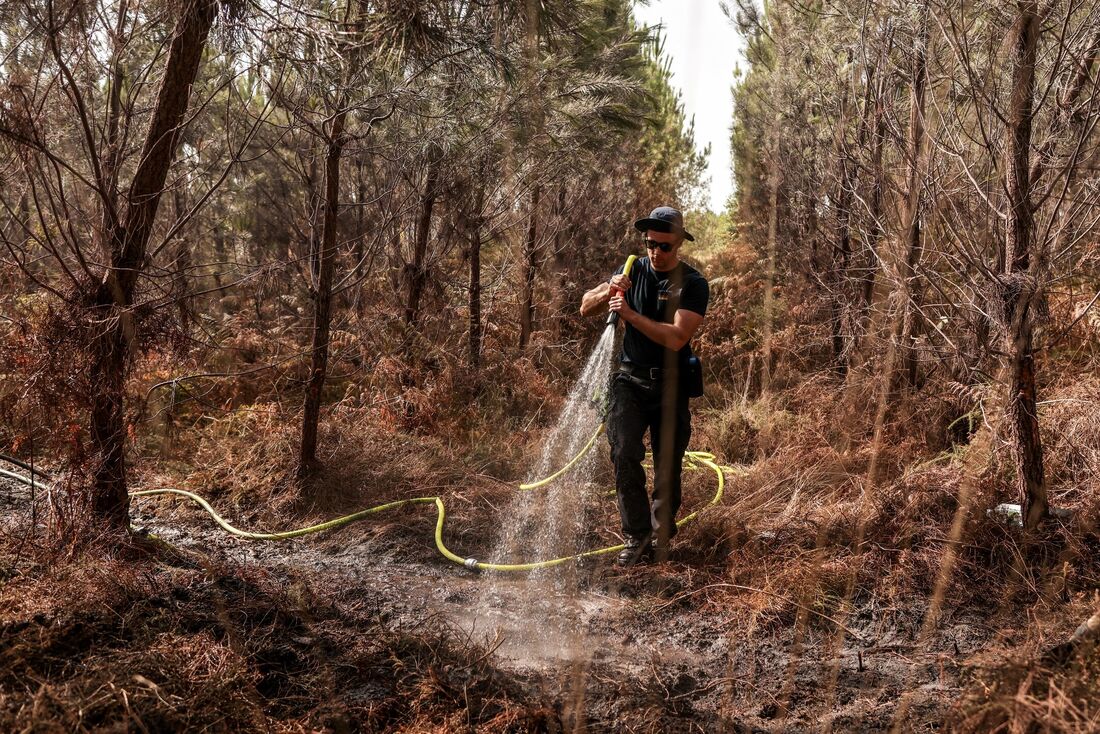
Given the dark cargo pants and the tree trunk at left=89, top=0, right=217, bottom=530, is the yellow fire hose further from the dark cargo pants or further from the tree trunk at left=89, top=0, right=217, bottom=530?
the tree trunk at left=89, top=0, right=217, bottom=530

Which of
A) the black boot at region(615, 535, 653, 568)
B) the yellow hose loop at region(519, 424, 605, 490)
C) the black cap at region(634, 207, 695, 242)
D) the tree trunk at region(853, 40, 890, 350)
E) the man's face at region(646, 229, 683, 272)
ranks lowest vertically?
the black boot at region(615, 535, 653, 568)

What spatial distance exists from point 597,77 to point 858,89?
2.41 meters

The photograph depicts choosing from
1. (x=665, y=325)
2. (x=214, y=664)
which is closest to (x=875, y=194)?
(x=665, y=325)

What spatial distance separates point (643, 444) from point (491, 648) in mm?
1426

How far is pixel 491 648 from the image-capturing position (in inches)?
124

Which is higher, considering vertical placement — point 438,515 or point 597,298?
point 597,298

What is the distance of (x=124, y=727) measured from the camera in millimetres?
2084

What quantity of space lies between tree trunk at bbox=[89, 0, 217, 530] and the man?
235 cm

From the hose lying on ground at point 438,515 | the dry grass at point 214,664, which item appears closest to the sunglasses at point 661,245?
the hose lying on ground at point 438,515

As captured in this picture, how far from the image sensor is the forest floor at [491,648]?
2477mm

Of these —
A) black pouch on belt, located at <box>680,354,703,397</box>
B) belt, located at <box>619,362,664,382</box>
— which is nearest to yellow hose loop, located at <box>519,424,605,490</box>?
belt, located at <box>619,362,664,382</box>

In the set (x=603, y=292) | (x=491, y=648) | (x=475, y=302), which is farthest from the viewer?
(x=475, y=302)

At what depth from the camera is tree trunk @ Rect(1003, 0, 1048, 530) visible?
138 inches

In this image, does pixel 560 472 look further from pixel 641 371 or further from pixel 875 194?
pixel 875 194
